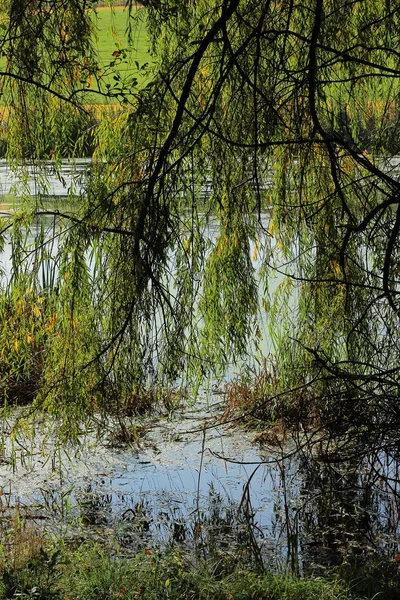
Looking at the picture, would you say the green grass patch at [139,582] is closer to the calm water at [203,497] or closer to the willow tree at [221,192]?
the calm water at [203,497]

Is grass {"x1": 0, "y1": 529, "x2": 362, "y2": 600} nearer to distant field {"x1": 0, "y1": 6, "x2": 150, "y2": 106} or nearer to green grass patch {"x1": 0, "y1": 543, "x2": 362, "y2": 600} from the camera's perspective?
green grass patch {"x1": 0, "y1": 543, "x2": 362, "y2": 600}

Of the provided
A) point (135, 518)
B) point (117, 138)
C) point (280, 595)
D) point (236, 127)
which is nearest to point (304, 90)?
point (236, 127)

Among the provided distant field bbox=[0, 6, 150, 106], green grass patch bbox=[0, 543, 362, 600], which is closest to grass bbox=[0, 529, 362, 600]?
green grass patch bbox=[0, 543, 362, 600]

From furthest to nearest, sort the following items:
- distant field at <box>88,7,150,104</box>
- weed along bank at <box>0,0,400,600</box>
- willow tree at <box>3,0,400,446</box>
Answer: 1. distant field at <box>88,7,150,104</box>
2. weed along bank at <box>0,0,400,600</box>
3. willow tree at <box>3,0,400,446</box>

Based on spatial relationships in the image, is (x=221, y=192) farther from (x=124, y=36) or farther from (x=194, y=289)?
(x=124, y=36)

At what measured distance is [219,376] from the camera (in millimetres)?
5098

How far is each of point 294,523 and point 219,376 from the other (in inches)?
51.7

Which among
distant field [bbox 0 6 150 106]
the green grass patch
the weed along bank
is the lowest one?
the green grass patch

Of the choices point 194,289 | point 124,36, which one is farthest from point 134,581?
point 124,36

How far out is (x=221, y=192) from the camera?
3.66 meters

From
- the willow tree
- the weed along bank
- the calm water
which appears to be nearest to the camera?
the willow tree

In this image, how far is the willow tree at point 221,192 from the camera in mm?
2805

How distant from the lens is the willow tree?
2.80 m

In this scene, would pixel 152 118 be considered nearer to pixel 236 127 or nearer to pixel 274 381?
pixel 236 127
